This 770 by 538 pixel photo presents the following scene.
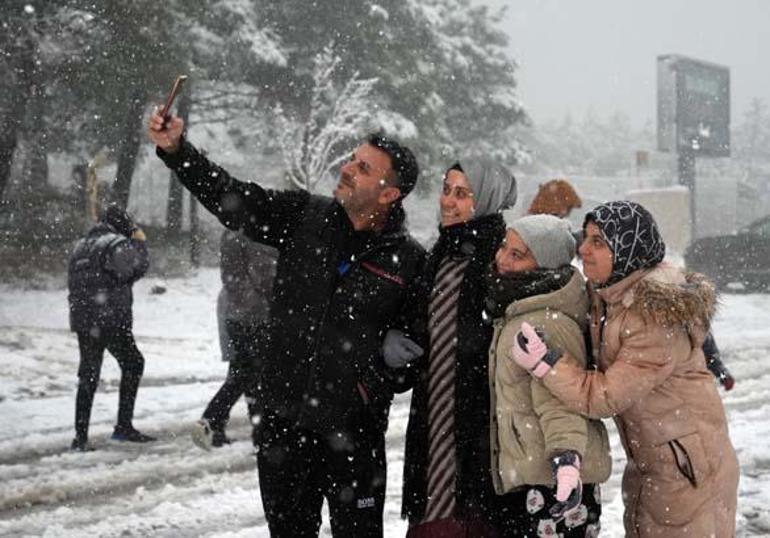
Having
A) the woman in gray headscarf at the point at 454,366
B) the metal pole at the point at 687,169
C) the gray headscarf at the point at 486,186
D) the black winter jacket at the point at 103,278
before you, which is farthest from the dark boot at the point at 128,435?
the metal pole at the point at 687,169

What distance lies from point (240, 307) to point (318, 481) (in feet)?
11.4

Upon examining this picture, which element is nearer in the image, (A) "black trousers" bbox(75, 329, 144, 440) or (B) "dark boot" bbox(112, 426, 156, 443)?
(A) "black trousers" bbox(75, 329, 144, 440)

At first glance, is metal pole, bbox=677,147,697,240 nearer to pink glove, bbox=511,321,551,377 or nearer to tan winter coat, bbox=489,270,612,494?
tan winter coat, bbox=489,270,612,494

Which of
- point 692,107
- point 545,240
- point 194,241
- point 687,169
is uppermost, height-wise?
point 692,107

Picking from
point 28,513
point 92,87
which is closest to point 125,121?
point 92,87

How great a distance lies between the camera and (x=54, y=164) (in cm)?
3170

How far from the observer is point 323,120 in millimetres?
22703

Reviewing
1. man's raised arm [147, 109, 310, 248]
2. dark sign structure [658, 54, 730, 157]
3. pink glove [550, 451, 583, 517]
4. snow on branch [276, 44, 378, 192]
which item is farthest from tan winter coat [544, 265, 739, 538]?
dark sign structure [658, 54, 730, 157]

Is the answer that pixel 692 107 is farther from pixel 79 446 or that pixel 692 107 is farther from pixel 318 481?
pixel 318 481

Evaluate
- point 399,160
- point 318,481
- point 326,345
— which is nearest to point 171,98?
point 399,160

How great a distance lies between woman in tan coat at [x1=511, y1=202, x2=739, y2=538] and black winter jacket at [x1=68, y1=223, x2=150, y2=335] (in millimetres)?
4688

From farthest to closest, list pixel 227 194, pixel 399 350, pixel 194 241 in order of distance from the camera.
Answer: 1. pixel 194 241
2. pixel 227 194
3. pixel 399 350

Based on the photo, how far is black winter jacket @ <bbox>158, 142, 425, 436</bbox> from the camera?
3.10 m

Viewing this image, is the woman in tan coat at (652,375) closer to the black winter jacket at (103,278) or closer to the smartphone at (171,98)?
the smartphone at (171,98)
